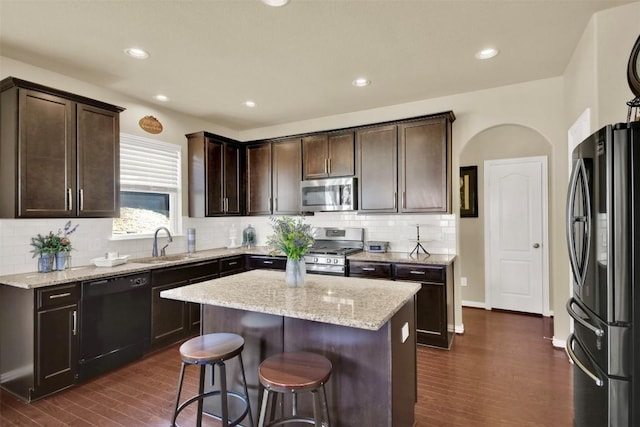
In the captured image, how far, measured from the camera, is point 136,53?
2.84 m

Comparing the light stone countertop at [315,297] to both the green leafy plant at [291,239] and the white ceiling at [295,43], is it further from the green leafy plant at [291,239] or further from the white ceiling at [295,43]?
the white ceiling at [295,43]

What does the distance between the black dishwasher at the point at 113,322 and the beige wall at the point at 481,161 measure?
14.0ft

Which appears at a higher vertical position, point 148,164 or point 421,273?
point 148,164

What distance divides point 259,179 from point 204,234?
1.15 meters

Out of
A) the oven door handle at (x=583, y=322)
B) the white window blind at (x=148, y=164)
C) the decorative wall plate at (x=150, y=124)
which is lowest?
the oven door handle at (x=583, y=322)

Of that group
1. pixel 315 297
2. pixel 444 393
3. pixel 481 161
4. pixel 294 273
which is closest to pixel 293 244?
pixel 294 273

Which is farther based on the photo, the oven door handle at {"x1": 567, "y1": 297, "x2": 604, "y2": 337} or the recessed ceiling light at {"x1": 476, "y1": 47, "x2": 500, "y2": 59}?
the recessed ceiling light at {"x1": 476, "y1": 47, "x2": 500, "y2": 59}

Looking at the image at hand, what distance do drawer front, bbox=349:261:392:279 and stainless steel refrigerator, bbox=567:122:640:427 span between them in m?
2.08

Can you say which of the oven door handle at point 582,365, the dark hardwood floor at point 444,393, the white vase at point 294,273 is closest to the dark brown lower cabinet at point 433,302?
the dark hardwood floor at point 444,393

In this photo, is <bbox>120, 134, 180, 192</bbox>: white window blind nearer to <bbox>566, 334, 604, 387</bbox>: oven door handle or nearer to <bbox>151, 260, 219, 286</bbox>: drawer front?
<bbox>151, 260, 219, 286</bbox>: drawer front

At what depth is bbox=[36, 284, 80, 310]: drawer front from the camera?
2.58m

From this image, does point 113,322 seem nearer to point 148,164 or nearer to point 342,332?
point 148,164

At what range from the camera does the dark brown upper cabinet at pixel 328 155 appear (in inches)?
170

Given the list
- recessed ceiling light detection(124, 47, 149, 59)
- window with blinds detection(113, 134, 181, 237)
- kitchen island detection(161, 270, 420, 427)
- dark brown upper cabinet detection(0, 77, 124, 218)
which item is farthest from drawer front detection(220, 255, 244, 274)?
recessed ceiling light detection(124, 47, 149, 59)
